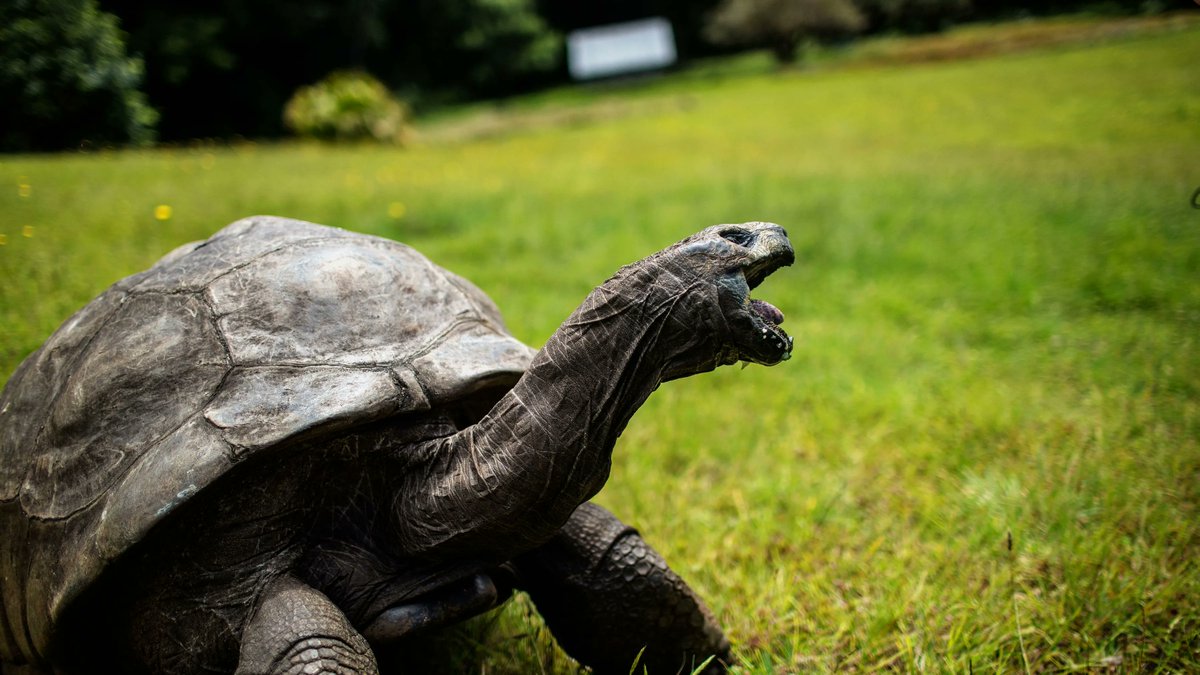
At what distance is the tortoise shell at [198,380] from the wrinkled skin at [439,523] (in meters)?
0.08

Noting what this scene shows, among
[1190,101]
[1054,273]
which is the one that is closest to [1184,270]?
[1054,273]

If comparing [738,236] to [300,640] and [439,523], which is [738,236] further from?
[300,640]

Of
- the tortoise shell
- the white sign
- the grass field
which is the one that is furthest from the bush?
the white sign

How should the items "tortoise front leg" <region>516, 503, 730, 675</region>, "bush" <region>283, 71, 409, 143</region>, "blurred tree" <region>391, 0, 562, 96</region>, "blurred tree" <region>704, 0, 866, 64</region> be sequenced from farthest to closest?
"blurred tree" <region>704, 0, 866, 64</region>
"blurred tree" <region>391, 0, 562, 96</region>
"bush" <region>283, 71, 409, 143</region>
"tortoise front leg" <region>516, 503, 730, 675</region>

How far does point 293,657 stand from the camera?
143cm

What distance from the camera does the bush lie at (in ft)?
34.1

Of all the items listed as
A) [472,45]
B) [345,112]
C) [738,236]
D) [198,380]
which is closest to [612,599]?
[738,236]

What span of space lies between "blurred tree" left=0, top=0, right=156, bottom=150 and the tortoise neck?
8.63 feet

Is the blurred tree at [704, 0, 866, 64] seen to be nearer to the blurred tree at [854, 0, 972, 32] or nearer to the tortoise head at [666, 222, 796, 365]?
the blurred tree at [854, 0, 972, 32]

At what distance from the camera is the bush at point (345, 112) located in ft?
34.1

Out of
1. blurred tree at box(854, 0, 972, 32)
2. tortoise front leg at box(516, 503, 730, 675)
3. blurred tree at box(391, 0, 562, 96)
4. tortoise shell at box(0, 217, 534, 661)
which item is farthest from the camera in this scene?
blurred tree at box(854, 0, 972, 32)

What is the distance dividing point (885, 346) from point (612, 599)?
10.3 ft

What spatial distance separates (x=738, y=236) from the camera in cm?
152

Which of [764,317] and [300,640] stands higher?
[764,317]
